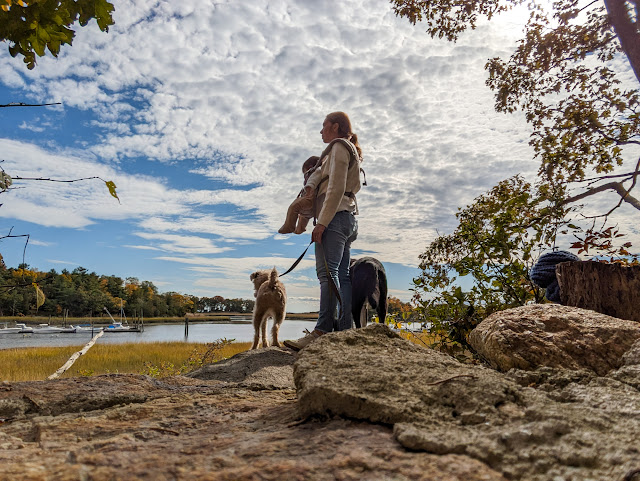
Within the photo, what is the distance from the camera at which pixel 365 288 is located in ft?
22.4

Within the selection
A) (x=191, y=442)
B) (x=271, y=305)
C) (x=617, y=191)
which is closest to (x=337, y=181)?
(x=271, y=305)

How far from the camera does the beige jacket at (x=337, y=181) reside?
488cm

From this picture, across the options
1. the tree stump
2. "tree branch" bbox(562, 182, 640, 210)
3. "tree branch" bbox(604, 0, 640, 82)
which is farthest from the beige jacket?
"tree branch" bbox(604, 0, 640, 82)

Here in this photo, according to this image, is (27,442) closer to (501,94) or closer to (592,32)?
(501,94)

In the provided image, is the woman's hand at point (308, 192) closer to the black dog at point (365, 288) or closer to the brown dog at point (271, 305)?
the brown dog at point (271, 305)

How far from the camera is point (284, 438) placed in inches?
63.2

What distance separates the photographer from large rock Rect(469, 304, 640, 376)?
9.12ft

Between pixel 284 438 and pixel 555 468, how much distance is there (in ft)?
3.12

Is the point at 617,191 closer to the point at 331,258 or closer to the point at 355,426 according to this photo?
the point at 331,258

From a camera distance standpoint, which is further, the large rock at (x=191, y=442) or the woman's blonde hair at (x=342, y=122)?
A: the woman's blonde hair at (x=342, y=122)

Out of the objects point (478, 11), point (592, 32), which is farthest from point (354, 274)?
point (592, 32)

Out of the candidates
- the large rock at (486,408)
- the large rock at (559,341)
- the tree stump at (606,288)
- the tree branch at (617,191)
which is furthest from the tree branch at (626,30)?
the large rock at (486,408)

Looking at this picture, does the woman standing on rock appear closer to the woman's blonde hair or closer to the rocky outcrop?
the woman's blonde hair

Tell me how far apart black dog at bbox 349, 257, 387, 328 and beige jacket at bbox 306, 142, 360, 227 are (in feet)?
6.28
